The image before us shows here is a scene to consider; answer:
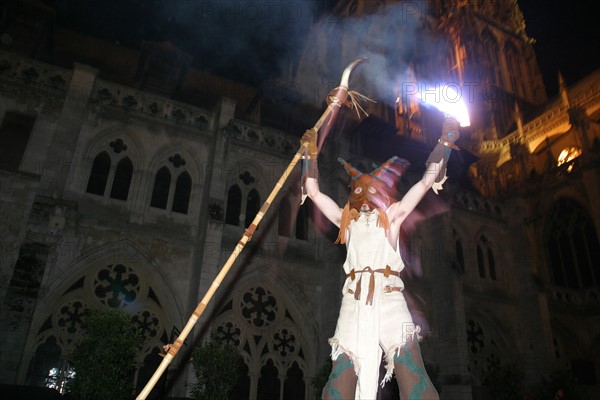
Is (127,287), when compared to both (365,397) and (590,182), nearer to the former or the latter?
(365,397)

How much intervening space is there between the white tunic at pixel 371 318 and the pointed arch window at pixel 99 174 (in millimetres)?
10582

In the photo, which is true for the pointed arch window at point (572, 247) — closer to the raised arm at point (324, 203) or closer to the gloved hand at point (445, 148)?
the gloved hand at point (445, 148)

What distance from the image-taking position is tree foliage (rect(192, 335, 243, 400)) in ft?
31.7

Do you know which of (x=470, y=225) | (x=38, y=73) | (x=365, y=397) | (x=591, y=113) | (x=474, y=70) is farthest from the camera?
(x=474, y=70)

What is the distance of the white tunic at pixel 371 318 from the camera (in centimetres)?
362

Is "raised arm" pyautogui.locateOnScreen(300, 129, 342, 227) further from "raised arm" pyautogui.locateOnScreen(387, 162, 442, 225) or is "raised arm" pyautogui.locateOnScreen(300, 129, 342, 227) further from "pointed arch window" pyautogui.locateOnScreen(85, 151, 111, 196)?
"pointed arch window" pyautogui.locateOnScreen(85, 151, 111, 196)

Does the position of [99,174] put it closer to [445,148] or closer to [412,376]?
[445,148]

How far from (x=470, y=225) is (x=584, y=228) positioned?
562 centimetres

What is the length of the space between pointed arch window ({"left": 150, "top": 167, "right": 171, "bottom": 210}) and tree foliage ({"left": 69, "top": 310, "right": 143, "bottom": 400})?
539cm

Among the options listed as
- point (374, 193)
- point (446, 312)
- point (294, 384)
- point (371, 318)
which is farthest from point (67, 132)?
point (446, 312)

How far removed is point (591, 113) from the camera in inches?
943

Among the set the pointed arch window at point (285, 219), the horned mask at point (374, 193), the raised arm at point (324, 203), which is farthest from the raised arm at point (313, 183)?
the pointed arch window at point (285, 219)

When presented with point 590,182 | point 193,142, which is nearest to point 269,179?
point 193,142

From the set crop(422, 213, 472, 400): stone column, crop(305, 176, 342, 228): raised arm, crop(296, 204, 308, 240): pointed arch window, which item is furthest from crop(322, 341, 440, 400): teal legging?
crop(422, 213, 472, 400): stone column
